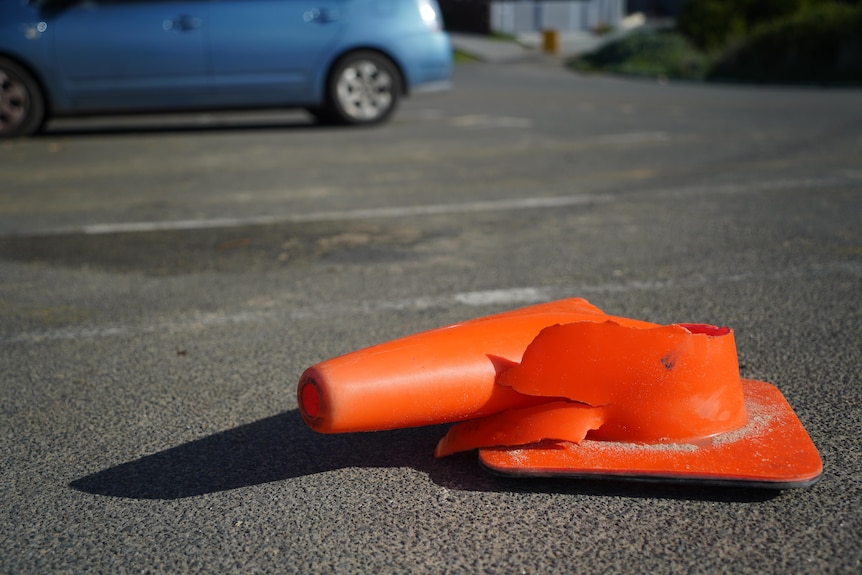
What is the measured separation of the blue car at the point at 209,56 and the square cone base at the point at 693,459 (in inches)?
329

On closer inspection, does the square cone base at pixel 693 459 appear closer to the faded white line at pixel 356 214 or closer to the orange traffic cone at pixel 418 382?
Result: the orange traffic cone at pixel 418 382

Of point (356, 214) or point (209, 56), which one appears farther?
point (209, 56)

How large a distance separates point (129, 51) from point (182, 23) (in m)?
0.60

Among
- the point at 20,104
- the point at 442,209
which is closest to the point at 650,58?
the point at 20,104

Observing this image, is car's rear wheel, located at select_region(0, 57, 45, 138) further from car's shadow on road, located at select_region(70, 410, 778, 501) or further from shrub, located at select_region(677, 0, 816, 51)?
shrub, located at select_region(677, 0, 816, 51)

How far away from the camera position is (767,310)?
3795 mm

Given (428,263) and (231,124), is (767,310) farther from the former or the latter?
(231,124)

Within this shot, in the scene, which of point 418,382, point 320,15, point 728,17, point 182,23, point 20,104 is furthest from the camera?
point 728,17

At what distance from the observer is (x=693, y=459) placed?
233 centimetres

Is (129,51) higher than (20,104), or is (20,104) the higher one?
(129,51)

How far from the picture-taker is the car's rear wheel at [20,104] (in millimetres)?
9602

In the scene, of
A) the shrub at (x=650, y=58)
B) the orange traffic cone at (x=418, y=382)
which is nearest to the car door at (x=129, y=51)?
the orange traffic cone at (x=418, y=382)

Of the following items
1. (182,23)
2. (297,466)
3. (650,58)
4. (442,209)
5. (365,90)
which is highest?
(182,23)

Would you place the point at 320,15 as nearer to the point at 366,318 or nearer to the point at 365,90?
the point at 365,90
